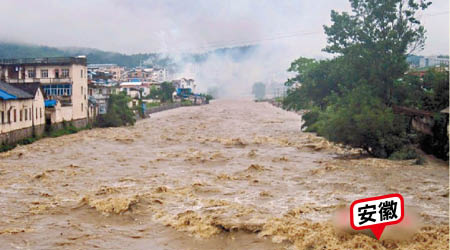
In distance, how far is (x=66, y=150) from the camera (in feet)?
105

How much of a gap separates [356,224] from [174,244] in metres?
8.12

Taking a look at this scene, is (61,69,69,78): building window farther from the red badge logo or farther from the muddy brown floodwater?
the red badge logo

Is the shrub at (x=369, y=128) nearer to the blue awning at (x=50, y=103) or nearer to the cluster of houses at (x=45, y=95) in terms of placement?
the cluster of houses at (x=45, y=95)

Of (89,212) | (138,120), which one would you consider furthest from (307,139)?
(138,120)

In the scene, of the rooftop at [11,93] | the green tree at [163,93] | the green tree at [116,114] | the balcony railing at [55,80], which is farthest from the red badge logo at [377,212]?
the green tree at [163,93]

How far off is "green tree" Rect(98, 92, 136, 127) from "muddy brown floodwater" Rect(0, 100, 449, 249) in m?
17.7

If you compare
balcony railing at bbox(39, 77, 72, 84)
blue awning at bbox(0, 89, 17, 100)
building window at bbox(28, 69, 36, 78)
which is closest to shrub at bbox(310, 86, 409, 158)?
blue awning at bbox(0, 89, 17, 100)

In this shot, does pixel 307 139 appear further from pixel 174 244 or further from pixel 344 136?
pixel 174 244

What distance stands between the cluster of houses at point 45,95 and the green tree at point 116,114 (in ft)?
3.08

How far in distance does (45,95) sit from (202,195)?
3034 cm

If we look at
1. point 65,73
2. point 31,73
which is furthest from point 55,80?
point 31,73


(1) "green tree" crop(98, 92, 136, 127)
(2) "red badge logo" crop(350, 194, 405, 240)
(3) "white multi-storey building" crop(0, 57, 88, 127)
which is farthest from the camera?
(1) "green tree" crop(98, 92, 136, 127)

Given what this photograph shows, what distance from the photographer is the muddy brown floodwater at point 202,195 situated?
1336 cm

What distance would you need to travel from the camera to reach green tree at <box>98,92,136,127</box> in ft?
168
